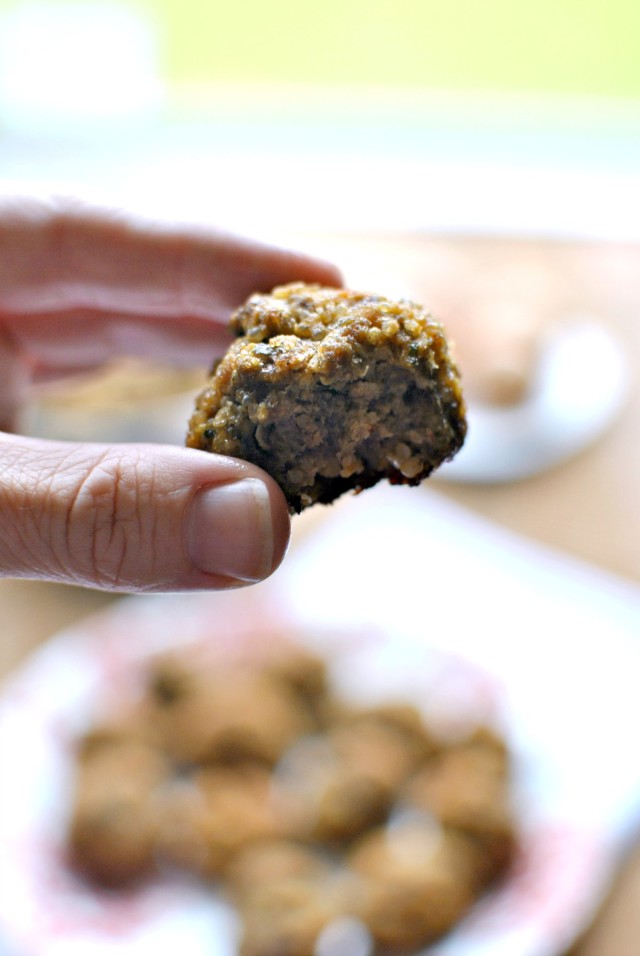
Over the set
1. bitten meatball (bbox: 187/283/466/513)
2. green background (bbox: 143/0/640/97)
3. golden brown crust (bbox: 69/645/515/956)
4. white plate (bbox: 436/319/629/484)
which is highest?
green background (bbox: 143/0/640/97)

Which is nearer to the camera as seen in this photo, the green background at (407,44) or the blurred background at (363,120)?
the blurred background at (363,120)

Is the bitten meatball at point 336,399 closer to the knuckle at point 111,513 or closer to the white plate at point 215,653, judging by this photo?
the knuckle at point 111,513

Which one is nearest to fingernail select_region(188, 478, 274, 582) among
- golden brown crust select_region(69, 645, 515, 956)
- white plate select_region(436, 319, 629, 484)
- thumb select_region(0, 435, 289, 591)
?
thumb select_region(0, 435, 289, 591)

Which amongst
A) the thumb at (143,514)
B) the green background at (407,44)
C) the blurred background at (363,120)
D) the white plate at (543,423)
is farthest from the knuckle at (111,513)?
the green background at (407,44)

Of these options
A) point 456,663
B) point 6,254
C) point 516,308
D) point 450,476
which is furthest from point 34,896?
point 516,308

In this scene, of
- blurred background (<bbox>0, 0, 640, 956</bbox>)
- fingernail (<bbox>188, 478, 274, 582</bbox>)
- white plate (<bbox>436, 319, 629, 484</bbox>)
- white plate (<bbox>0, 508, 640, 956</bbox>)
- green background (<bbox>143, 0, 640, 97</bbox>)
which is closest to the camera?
fingernail (<bbox>188, 478, 274, 582</bbox>)

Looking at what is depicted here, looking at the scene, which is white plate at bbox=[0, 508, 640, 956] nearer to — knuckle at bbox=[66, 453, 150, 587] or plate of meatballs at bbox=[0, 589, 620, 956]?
plate of meatballs at bbox=[0, 589, 620, 956]
